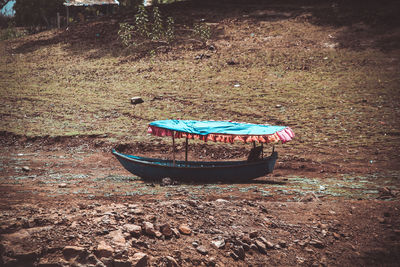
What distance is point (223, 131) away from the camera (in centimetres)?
945

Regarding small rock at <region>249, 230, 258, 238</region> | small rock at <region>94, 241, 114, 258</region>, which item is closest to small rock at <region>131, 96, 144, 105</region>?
small rock at <region>249, 230, 258, 238</region>

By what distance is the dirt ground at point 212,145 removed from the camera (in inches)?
225

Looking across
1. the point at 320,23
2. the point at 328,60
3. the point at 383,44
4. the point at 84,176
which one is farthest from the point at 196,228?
the point at 320,23

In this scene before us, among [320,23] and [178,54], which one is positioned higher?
[320,23]

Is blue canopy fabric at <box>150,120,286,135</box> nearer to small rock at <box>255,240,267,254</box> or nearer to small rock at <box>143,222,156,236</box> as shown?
small rock at <box>255,240,267,254</box>

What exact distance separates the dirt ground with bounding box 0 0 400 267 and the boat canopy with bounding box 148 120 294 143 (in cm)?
132

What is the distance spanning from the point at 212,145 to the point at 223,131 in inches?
158

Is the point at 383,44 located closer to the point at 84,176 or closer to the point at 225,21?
the point at 225,21

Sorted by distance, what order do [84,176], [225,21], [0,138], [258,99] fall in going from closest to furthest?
[84,176]
[0,138]
[258,99]
[225,21]

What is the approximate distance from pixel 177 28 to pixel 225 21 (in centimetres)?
403

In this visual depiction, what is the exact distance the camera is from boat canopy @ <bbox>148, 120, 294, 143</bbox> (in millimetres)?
9102

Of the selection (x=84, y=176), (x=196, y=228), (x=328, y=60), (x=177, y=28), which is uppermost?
(x=177, y=28)

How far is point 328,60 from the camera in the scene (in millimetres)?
21016

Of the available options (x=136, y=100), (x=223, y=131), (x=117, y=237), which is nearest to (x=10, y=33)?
(x=136, y=100)
